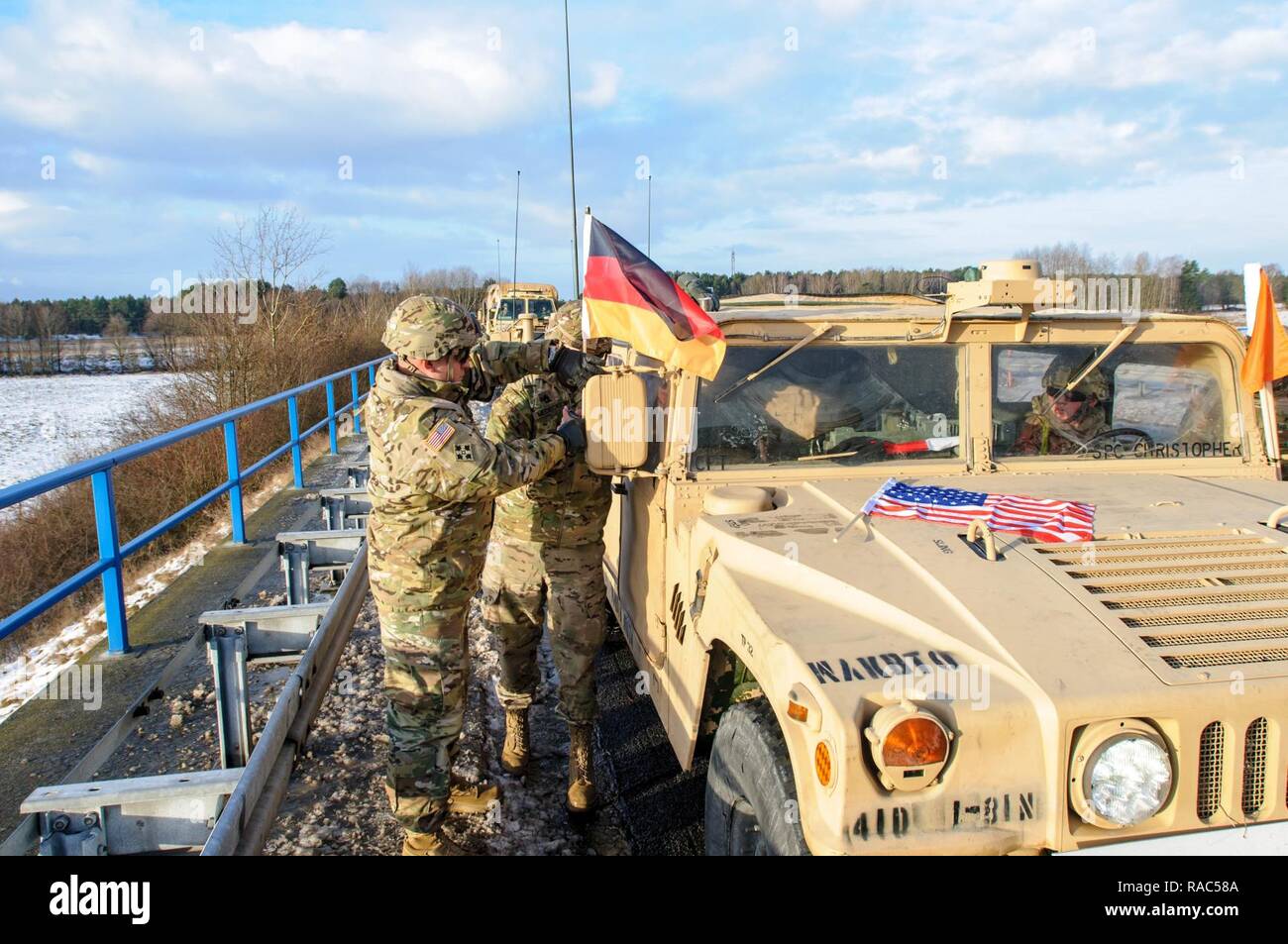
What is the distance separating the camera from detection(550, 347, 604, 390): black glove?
382 cm

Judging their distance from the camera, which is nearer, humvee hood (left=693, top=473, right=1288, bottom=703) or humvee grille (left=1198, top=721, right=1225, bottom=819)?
humvee grille (left=1198, top=721, right=1225, bottom=819)

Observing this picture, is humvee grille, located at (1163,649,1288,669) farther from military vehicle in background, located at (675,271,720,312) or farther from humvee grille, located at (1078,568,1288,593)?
military vehicle in background, located at (675,271,720,312)

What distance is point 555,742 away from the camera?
13.8 ft

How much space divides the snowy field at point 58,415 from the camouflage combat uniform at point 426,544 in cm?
931

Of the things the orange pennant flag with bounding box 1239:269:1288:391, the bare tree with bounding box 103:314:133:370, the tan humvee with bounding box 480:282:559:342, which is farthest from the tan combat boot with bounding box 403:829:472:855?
the bare tree with bounding box 103:314:133:370

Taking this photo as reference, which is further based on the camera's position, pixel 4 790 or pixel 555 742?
pixel 555 742

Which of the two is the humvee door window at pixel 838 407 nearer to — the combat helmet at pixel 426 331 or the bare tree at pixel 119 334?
the combat helmet at pixel 426 331

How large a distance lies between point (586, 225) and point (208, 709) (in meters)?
Result: 2.68

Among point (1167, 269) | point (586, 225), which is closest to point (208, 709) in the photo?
point (586, 225)

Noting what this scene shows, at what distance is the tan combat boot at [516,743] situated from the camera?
3877 millimetres

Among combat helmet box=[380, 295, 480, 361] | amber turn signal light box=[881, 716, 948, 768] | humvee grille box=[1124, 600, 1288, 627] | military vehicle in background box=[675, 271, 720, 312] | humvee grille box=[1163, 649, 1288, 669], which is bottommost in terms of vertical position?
amber turn signal light box=[881, 716, 948, 768]

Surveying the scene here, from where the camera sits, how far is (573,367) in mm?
3824

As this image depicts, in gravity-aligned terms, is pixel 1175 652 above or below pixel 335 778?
above
